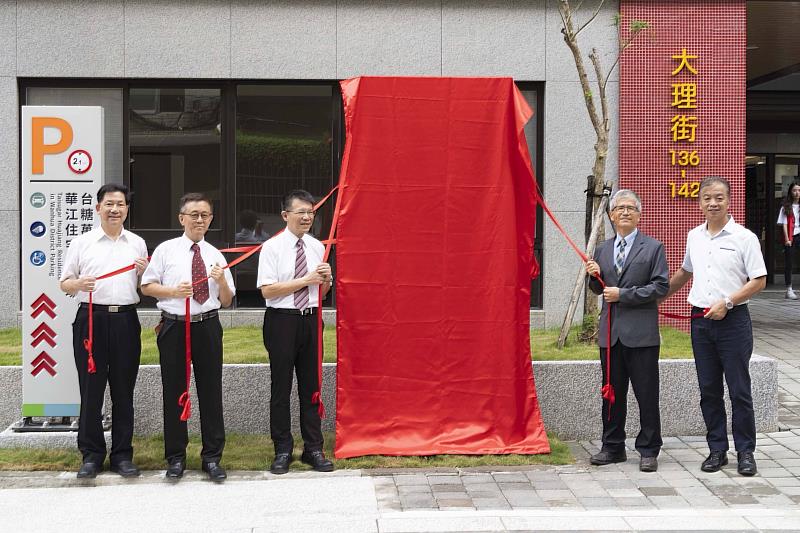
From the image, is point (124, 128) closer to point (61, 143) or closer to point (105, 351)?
point (61, 143)

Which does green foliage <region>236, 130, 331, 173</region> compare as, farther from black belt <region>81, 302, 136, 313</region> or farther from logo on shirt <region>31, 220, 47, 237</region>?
black belt <region>81, 302, 136, 313</region>

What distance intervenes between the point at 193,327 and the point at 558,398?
283cm

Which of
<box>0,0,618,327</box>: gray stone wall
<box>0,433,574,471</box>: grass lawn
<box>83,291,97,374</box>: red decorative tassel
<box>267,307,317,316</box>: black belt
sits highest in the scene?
<box>0,0,618,327</box>: gray stone wall

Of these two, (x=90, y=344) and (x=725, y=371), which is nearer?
(x=90, y=344)

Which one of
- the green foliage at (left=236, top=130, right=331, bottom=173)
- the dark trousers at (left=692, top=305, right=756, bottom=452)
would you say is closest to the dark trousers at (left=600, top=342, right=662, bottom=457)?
the dark trousers at (left=692, top=305, right=756, bottom=452)

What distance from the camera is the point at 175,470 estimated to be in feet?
18.9

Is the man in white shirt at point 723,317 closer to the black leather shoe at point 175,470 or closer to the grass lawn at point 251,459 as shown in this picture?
the grass lawn at point 251,459

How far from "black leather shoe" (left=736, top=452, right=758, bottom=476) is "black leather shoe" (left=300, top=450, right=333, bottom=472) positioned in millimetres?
2680

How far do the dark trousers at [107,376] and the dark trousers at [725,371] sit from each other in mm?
3745

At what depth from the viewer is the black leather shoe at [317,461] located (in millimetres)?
5926

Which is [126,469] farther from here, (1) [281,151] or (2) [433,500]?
(1) [281,151]

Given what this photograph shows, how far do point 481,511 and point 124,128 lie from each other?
7.29 m

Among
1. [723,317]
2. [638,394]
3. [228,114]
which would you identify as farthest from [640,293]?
[228,114]

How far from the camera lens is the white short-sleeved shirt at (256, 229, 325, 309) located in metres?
5.82
